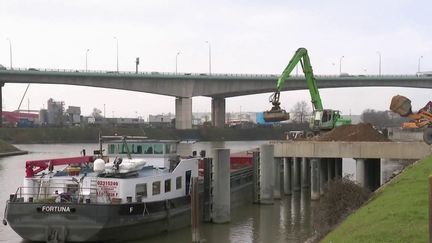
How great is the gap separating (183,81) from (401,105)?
74.0 metres

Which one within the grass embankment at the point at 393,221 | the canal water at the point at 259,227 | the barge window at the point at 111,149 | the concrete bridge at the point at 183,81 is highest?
the concrete bridge at the point at 183,81

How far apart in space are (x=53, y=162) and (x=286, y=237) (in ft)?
33.8

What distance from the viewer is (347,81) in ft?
372

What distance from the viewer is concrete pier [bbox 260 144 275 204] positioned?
32281mm

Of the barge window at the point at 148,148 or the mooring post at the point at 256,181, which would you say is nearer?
the barge window at the point at 148,148

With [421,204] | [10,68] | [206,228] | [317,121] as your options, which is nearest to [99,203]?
[206,228]

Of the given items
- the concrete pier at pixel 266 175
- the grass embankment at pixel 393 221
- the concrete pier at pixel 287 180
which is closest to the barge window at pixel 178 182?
the concrete pier at pixel 266 175

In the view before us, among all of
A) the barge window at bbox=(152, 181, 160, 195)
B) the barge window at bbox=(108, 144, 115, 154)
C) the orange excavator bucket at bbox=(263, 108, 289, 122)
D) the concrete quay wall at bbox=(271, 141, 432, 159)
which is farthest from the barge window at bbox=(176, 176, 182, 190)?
the orange excavator bucket at bbox=(263, 108, 289, 122)

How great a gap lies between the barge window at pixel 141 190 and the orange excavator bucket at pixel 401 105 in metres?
15.3

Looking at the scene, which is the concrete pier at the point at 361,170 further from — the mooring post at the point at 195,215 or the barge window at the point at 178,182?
the mooring post at the point at 195,215

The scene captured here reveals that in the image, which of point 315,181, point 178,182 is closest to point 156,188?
point 178,182

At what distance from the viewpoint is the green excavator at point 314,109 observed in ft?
148

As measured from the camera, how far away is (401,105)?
1208 inches

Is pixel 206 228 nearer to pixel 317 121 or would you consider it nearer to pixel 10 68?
pixel 317 121
